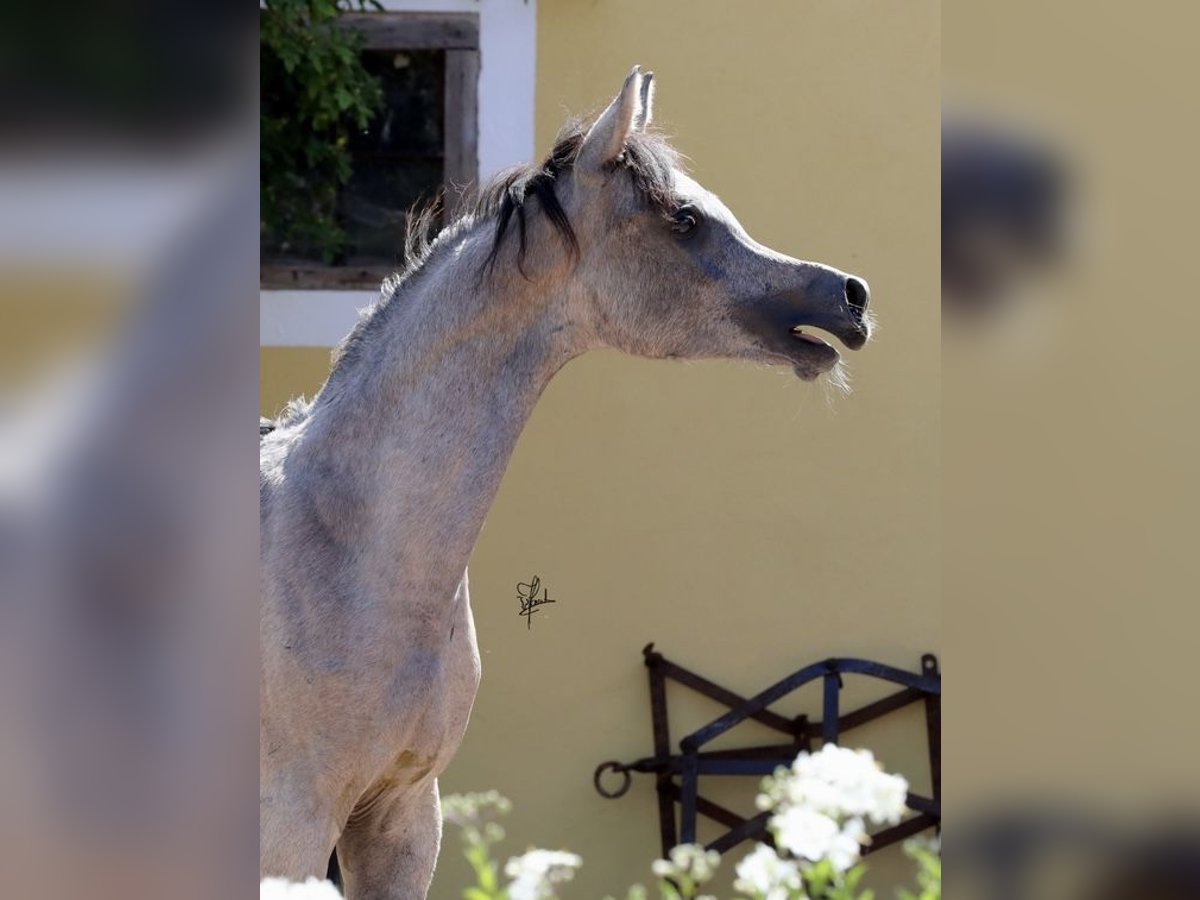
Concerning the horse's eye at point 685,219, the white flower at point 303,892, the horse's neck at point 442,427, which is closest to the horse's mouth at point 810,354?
the horse's eye at point 685,219

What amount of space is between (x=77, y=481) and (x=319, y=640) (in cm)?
149

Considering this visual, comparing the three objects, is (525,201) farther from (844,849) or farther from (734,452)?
(734,452)

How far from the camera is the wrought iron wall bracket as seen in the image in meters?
4.02

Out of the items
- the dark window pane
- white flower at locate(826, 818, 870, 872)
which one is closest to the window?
the dark window pane

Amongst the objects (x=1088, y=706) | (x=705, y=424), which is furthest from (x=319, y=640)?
(x=705, y=424)

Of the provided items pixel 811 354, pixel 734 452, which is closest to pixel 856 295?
pixel 811 354

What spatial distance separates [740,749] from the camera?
4.12 m

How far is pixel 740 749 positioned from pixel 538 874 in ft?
10.5

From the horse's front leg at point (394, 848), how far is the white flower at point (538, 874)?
1322 millimetres

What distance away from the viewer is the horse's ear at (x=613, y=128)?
6.92ft

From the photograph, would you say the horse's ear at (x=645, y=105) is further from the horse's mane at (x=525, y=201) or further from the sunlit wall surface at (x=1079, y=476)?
the sunlit wall surface at (x=1079, y=476)

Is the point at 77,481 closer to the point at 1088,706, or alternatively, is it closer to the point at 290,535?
the point at 1088,706
